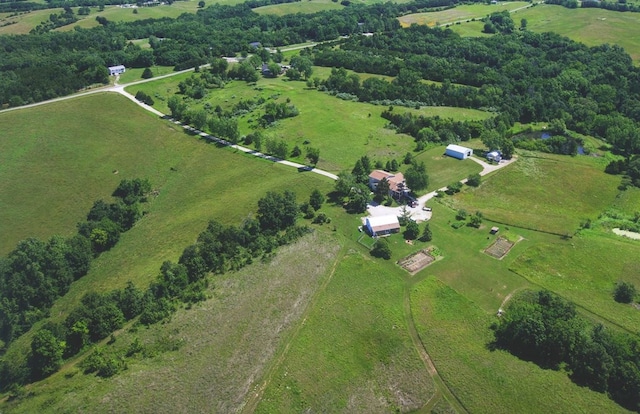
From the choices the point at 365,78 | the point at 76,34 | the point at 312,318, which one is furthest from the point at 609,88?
the point at 76,34

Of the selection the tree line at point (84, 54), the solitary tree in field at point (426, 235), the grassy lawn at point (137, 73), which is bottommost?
the solitary tree in field at point (426, 235)

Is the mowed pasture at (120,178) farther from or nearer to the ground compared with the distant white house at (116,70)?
nearer to the ground

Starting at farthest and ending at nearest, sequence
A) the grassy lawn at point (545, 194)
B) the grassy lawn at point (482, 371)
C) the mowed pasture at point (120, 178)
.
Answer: the grassy lawn at point (545, 194) < the mowed pasture at point (120, 178) < the grassy lawn at point (482, 371)

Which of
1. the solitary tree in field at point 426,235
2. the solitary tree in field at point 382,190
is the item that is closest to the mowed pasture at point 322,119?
the solitary tree in field at point 382,190

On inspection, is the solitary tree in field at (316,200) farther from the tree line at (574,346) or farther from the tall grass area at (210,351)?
the tree line at (574,346)

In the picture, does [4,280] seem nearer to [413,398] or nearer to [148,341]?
[148,341]

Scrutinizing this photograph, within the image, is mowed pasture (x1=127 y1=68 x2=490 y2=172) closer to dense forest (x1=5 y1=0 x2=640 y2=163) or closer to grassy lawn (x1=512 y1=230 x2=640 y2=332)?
dense forest (x1=5 y1=0 x2=640 y2=163)
